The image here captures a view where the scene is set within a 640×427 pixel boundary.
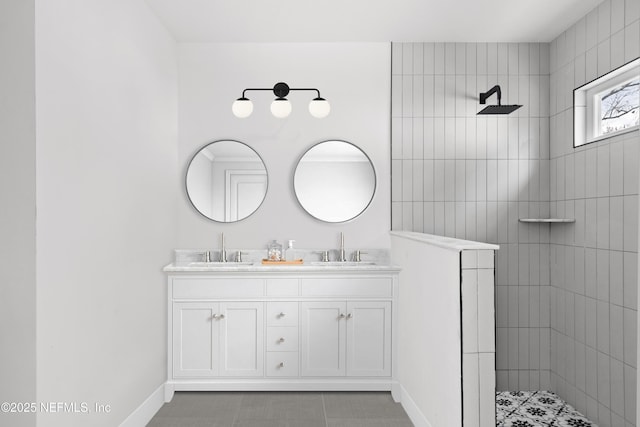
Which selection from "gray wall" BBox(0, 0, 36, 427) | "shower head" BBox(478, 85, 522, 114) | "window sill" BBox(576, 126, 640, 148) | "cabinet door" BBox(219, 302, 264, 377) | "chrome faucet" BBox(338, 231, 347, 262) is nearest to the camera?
"gray wall" BBox(0, 0, 36, 427)

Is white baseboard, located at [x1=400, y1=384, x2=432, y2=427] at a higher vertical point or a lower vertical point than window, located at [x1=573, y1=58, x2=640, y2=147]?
lower

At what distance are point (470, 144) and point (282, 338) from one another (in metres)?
2.08

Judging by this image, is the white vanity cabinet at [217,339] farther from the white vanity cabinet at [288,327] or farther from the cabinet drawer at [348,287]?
the cabinet drawer at [348,287]

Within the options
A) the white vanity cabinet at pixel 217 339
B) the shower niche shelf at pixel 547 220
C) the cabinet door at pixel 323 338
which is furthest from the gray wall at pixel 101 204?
the shower niche shelf at pixel 547 220

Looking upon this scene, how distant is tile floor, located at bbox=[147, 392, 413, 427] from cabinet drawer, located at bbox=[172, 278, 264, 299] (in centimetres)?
71

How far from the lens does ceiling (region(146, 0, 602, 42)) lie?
3061mm

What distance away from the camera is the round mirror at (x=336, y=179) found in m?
3.74

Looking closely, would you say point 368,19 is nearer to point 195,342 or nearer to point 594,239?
point 594,239

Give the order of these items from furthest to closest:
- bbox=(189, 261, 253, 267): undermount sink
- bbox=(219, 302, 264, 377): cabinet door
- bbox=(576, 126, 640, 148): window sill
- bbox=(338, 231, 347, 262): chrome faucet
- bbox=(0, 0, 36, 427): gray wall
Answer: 1. bbox=(338, 231, 347, 262): chrome faucet
2. bbox=(189, 261, 253, 267): undermount sink
3. bbox=(219, 302, 264, 377): cabinet door
4. bbox=(576, 126, 640, 148): window sill
5. bbox=(0, 0, 36, 427): gray wall

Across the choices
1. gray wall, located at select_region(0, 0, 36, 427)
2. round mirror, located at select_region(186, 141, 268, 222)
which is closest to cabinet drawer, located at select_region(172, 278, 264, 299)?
round mirror, located at select_region(186, 141, 268, 222)

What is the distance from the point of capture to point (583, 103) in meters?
3.36

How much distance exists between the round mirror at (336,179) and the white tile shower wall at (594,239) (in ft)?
4.74

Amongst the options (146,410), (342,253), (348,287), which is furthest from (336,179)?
(146,410)

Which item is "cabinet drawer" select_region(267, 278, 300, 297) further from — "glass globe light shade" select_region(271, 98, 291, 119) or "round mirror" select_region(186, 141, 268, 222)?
"glass globe light shade" select_region(271, 98, 291, 119)
